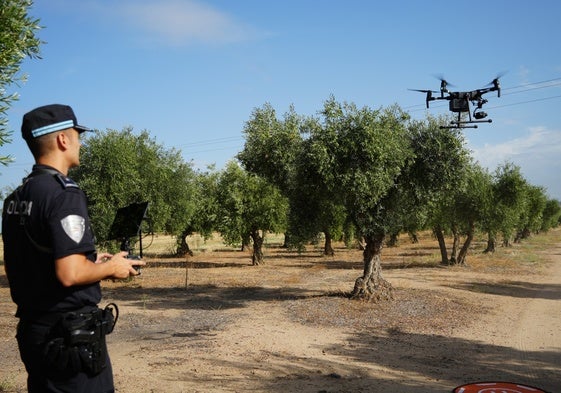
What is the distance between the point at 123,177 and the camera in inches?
973

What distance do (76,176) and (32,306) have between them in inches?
936

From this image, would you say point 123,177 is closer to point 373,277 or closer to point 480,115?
point 373,277

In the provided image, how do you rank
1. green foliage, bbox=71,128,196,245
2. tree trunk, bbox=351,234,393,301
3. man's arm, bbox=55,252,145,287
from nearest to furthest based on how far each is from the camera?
man's arm, bbox=55,252,145,287 < tree trunk, bbox=351,234,393,301 < green foliage, bbox=71,128,196,245

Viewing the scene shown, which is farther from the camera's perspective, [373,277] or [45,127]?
[373,277]

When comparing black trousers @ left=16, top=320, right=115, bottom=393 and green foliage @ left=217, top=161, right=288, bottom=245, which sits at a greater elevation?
green foliage @ left=217, top=161, right=288, bottom=245

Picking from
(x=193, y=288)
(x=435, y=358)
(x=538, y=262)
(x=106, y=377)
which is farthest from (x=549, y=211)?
(x=106, y=377)

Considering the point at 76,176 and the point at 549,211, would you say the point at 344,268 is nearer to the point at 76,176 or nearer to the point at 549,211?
the point at 76,176

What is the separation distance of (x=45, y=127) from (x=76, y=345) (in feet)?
5.04

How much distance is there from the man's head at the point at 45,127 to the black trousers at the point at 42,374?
1.24 metres

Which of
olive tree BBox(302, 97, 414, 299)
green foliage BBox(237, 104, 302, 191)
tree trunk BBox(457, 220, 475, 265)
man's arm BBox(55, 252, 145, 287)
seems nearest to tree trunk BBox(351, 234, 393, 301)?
olive tree BBox(302, 97, 414, 299)

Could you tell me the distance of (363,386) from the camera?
8.82m

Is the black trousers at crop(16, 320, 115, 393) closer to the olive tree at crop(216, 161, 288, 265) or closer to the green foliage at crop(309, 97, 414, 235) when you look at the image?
the green foliage at crop(309, 97, 414, 235)

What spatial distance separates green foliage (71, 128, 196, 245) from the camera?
24094mm

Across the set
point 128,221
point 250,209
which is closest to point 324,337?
point 128,221
